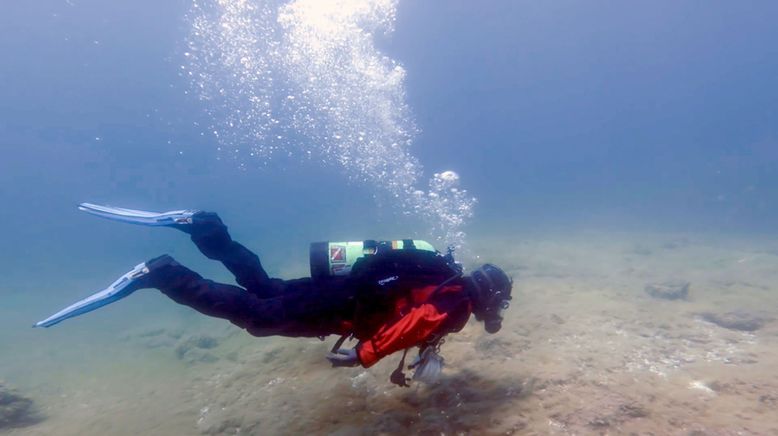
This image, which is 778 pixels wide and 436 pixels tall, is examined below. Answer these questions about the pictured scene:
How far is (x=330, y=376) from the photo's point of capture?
15.4 ft

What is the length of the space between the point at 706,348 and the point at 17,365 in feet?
50.9

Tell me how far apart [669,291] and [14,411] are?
11.7m

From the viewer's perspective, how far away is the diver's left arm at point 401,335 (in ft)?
10.3

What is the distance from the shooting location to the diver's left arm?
3.14m

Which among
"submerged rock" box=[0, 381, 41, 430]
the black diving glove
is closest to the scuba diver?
the black diving glove

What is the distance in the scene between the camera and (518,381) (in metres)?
→ 3.80

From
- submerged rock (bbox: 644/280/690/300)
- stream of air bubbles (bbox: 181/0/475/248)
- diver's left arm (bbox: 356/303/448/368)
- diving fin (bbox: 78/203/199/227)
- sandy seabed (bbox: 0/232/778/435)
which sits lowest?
sandy seabed (bbox: 0/232/778/435)

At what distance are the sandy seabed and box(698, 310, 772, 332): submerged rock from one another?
55 mm

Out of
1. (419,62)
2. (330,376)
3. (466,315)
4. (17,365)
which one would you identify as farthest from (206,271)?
(419,62)

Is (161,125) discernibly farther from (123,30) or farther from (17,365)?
(17,365)

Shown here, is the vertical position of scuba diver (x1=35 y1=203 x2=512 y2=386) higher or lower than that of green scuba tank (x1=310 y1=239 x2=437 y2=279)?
lower

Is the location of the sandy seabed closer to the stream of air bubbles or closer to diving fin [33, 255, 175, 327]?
diving fin [33, 255, 175, 327]

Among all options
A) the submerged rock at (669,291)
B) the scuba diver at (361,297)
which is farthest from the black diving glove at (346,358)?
the submerged rock at (669,291)

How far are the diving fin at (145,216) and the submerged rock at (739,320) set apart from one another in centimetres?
724
